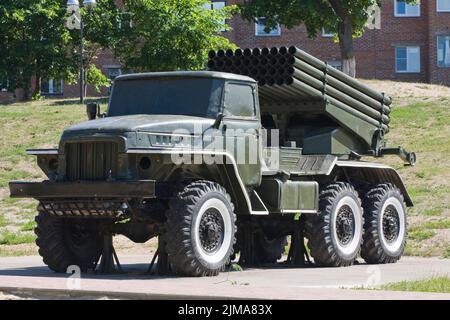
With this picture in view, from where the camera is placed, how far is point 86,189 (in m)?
15.5

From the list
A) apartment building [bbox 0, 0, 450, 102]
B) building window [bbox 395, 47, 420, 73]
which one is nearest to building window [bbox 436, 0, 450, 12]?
apartment building [bbox 0, 0, 450, 102]

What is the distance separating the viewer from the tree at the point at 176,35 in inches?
1941

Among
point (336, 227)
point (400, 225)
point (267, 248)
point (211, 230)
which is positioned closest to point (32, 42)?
point (267, 248)

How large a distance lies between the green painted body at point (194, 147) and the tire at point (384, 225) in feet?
3.01

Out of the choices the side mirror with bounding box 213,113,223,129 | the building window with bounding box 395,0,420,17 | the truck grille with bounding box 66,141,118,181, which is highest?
the building window with bounding box 395,0,420,17

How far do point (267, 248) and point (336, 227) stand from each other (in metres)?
1.83

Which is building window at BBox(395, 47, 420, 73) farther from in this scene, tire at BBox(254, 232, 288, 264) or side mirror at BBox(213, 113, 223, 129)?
side mirror at BBox(213, 113, 223, 129)

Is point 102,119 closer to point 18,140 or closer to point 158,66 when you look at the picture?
point 18,140

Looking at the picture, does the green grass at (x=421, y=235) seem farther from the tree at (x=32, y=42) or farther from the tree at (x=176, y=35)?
the tree at (x=32, y=42)

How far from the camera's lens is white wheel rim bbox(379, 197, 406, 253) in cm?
1949

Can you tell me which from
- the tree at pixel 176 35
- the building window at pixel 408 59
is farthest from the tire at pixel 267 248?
the building window at pixel 408 59

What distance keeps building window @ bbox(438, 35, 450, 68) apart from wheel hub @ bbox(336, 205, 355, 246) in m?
48.2
